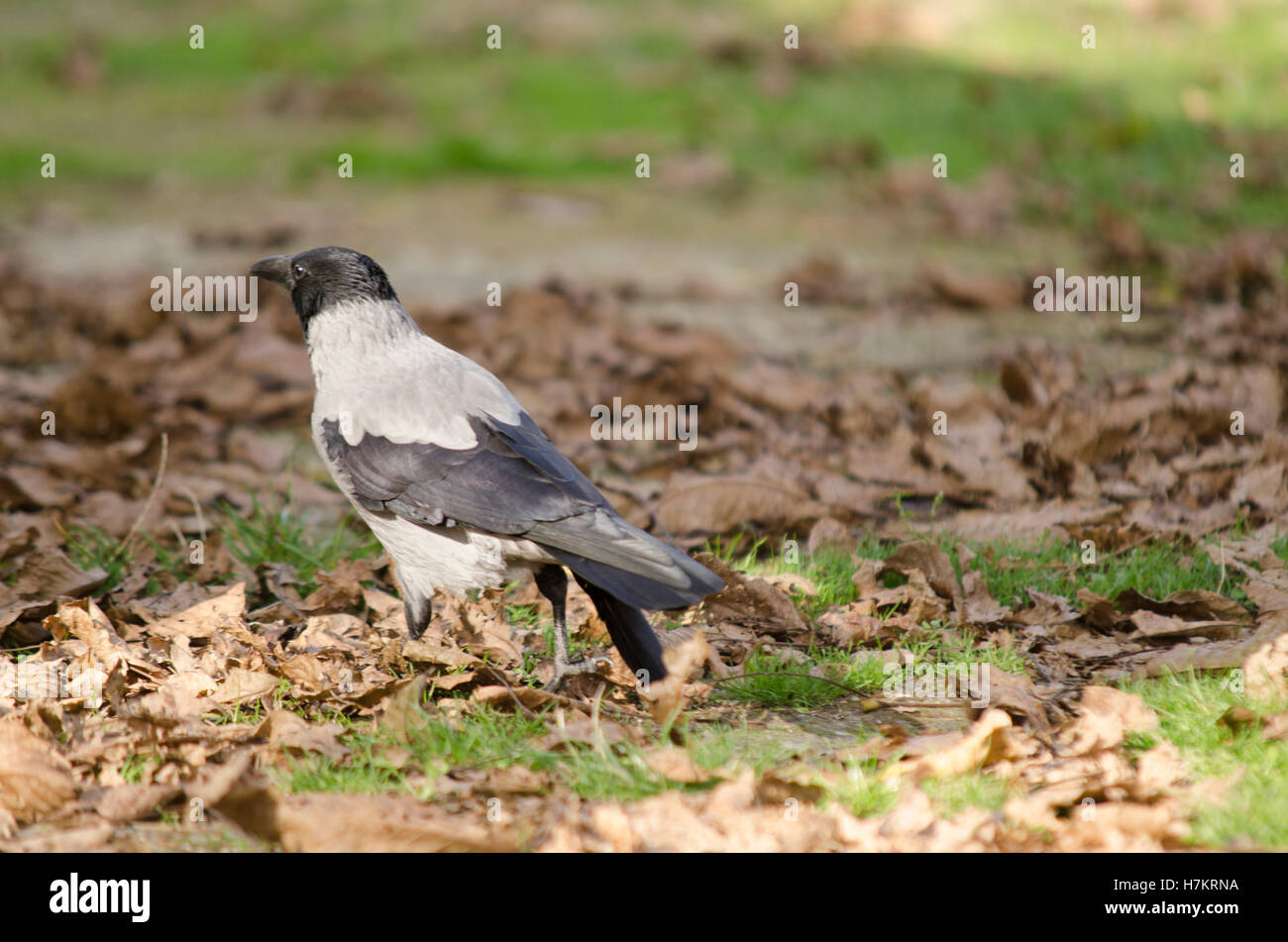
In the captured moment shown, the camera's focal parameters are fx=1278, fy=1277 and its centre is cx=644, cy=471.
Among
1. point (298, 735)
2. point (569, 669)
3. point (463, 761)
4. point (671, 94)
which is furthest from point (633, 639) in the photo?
point (671, 94)

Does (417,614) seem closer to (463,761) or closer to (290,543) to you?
(463,761)

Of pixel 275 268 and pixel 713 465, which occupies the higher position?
pixel 275 268

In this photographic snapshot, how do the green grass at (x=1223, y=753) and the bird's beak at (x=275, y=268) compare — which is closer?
the green grass at (x=1223, y=753)

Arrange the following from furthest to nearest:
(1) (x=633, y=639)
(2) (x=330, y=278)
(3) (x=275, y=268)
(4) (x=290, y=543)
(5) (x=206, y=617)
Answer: (4) (x=290, y=543)
(3) (x=275, y=268)
(2) (x=330, y=278)
(5) (x=206, y=617)
(1) (x=633, y=639)

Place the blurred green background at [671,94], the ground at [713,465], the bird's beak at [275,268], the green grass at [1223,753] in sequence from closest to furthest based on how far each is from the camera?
the green grass at [1223,753], the ground at [713,465], the bird's beak at [275,268], the blurred green background at [671,94]

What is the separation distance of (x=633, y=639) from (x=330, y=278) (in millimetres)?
1560

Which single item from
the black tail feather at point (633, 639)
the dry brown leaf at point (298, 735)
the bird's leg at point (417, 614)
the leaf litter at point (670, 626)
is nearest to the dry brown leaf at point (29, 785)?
the leaf litter at point (670, 626)

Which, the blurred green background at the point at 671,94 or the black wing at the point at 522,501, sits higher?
the blurred green background at the point at 671,94

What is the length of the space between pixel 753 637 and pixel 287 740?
4.82 feet

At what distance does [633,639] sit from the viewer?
3426mm

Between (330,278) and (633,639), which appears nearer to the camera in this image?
(633,639)

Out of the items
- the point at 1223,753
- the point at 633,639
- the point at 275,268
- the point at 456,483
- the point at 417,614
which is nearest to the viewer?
the point at 1223,753

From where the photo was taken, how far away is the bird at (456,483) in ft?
10.8

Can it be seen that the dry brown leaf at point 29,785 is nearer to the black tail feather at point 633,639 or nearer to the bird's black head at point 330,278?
the black tail feather at point 633,639
